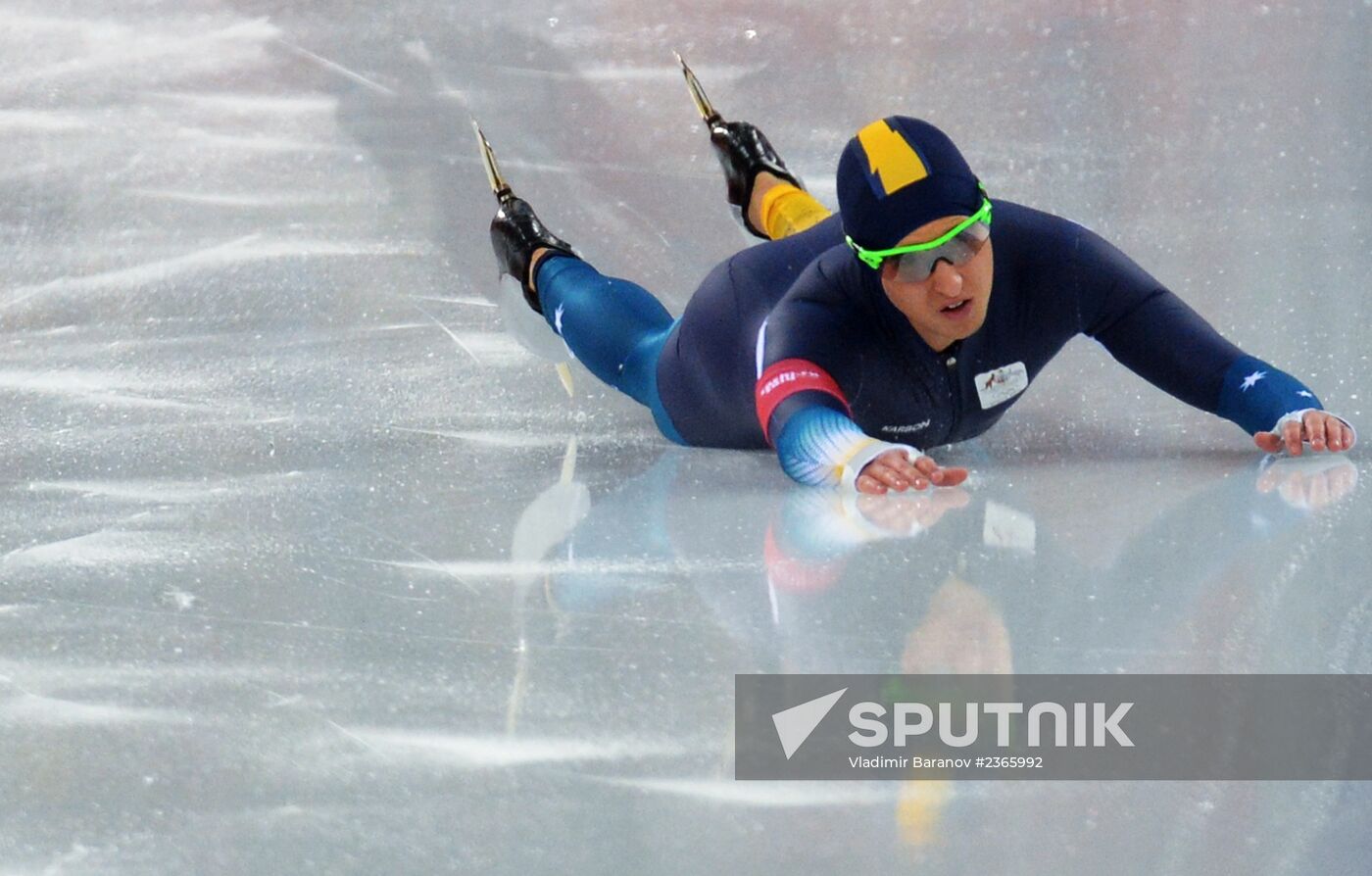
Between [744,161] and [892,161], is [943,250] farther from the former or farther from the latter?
[744,161]

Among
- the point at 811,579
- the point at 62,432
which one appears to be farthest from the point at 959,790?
the point at 62,432

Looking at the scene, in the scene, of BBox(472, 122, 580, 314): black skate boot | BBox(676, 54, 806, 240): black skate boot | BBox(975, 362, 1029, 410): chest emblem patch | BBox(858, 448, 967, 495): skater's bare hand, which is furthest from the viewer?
BBox(676, 54, 806, 240): black skate boot

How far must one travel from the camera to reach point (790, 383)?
2.18 meters

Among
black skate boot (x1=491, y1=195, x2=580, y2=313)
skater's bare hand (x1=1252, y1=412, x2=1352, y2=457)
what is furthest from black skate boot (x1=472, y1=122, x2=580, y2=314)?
skater's bare hand (x1=1252, y1=412, x2=1352, y2=457)

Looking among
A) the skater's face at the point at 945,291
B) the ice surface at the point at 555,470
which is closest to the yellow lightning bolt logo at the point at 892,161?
the skater's face at the point at 945,291

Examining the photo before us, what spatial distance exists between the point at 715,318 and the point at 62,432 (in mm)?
1148

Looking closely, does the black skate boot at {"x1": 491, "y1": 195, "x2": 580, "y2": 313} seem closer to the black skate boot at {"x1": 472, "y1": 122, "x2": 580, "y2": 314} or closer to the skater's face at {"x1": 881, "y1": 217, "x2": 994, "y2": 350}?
the black skate boot at {"x1": 472, "y1": 122, "x2": 580, "y2": 314}

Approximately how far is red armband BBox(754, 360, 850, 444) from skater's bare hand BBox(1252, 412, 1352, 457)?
22.0 inches

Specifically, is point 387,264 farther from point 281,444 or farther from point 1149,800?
point 1149,800

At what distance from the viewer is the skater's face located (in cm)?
206

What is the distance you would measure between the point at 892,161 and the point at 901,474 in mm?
384

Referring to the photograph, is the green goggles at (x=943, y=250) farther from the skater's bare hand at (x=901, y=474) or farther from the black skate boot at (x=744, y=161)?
the black skate boot at (x=744, y=161)

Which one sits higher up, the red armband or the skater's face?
the skater's face

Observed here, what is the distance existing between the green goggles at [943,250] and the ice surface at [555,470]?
0.29 m
